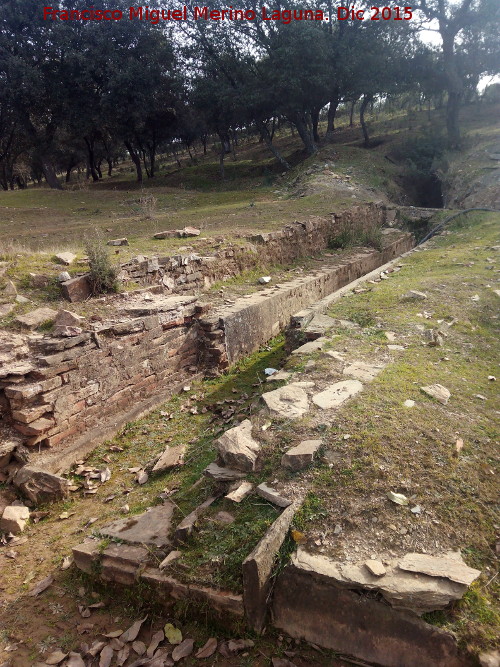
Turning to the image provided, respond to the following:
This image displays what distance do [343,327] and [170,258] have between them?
107 inches

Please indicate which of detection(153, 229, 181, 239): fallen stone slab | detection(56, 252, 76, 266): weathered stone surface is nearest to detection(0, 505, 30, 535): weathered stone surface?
detection(56, 252, 76, 266): weathered stone surface

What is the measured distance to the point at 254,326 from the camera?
639 centimetres

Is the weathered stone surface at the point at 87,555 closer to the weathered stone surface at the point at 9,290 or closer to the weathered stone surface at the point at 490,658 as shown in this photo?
the weathered stone surface at the point at 490,658

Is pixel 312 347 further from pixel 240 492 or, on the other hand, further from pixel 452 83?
pixel 452 83

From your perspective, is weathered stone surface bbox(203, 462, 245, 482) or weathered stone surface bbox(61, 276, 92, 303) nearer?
weathered stone surface bbox(203, 462, 245, 482)

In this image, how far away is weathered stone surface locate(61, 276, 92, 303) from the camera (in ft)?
16.9

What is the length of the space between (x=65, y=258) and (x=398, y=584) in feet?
16.8

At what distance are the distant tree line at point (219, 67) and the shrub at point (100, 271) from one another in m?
14.4

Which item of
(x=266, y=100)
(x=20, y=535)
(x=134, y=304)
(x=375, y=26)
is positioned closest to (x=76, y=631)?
(x=20, y=535)

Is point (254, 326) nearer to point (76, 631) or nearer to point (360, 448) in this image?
point (360, 448)

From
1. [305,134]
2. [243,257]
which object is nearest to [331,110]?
[305,134]

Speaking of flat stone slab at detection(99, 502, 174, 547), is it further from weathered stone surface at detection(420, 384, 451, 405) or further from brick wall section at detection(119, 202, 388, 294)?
brick wall section at detection(119, 202, 388, 294)

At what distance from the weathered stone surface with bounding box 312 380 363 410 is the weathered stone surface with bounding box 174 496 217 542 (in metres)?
1.02

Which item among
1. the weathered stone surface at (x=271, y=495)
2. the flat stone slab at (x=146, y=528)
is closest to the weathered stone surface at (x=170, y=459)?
the flat stone slab at (x=146, y=528)
